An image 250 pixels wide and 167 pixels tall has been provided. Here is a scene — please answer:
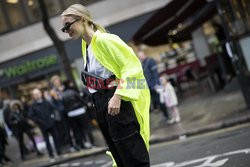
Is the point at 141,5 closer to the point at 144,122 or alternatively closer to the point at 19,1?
the point at 19,1

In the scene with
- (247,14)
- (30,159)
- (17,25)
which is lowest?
(30,159)

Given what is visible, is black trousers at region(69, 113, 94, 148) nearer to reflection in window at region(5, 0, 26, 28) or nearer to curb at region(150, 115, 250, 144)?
curb at region(150, 115, 250, 144)

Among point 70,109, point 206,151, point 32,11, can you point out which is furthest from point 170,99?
point 32,11

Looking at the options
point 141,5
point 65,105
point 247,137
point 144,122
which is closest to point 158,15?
point 65,105

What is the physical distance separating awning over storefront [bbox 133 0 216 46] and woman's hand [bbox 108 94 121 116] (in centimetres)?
1288

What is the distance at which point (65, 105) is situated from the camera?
516 inches

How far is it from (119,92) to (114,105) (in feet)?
0.32

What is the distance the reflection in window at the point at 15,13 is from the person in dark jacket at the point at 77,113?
1724 cm

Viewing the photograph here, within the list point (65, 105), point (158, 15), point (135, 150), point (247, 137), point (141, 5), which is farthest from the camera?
point (141, 5)

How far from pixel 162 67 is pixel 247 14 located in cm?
1683

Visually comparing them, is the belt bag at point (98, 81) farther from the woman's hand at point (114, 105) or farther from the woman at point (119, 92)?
the woman's hand at point (114, 105)

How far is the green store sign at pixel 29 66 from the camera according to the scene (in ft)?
95.4

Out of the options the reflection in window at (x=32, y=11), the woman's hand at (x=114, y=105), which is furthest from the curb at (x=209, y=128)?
the reflection in window at (x=32, y=11)

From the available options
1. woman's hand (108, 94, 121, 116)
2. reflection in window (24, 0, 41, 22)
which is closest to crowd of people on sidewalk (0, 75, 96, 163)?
woman's hand (108, 94, 121, 116)
